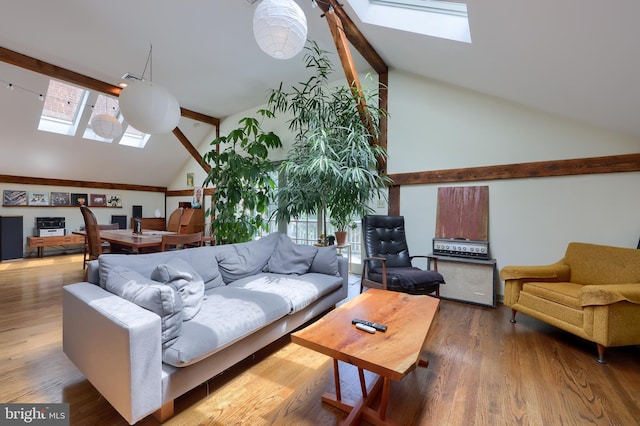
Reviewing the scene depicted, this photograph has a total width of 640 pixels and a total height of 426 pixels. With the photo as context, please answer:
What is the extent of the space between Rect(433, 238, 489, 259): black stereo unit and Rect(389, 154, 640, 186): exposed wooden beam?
79 cm

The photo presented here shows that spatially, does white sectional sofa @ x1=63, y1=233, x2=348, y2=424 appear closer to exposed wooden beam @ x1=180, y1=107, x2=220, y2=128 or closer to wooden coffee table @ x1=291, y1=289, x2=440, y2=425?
wooden coffee table @ x1=291, y1=289, x2=440, y2=425

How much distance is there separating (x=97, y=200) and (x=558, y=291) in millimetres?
9076

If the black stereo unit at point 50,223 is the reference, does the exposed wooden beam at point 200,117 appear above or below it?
above

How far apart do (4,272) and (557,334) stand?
7719mm

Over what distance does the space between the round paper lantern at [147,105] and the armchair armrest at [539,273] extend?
3.59 meters

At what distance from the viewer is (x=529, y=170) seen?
10.4ft

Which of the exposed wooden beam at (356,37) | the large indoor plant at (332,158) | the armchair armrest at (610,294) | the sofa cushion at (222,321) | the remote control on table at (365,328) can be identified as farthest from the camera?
the large indoor plant at (332,158)

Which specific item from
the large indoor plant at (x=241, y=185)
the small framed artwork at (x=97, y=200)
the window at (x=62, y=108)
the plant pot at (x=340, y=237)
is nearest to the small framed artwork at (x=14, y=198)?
the small framed artwork at (x=97, y=200)

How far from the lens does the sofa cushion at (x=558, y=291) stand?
2.26 metres

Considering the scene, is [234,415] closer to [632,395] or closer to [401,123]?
[632,395]

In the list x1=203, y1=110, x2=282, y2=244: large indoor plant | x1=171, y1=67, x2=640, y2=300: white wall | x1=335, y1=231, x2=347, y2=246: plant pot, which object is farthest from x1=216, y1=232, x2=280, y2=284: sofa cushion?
x1=171, y1=67, x2=640, y2=300: white wall

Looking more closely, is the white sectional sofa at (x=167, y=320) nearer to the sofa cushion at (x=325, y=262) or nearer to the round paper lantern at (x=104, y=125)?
the sofa cushion at (x=325, y=262)

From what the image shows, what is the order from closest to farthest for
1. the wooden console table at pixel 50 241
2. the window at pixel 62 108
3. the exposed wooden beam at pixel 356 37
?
the exposed wooden beam at pixel 356 37 → the window at pixel 62 108 → the wooden console table at pixel 50 241

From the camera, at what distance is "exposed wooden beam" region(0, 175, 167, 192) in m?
5.80
